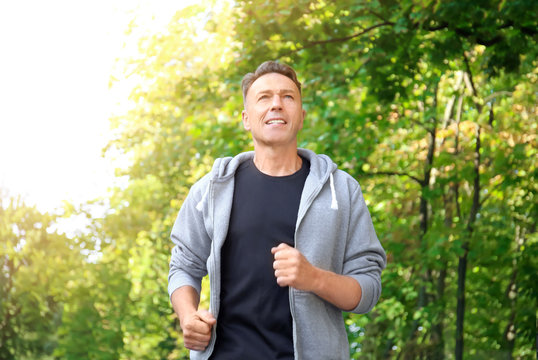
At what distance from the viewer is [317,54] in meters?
7.88

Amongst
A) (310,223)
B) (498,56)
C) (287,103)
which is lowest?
(310,223)

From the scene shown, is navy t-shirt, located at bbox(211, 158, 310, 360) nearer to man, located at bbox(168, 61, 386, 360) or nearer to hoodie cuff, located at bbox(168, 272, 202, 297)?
man, located at bbox(168, 61, 386, 360)

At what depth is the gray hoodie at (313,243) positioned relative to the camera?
7.04ft

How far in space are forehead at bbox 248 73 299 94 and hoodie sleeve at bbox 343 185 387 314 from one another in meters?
0.42

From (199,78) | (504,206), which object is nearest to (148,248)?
(199,78)

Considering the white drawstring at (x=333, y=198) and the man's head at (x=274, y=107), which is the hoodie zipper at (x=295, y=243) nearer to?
the white drawstring at (x=333, y=198)

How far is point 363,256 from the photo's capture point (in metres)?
2.26

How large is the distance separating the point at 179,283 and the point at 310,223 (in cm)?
47

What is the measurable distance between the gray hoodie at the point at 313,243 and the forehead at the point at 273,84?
9.6 inches

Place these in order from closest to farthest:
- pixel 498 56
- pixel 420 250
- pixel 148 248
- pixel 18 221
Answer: pixel 498 56
pixel 420 250
pixel 18 221
pixel 148 248

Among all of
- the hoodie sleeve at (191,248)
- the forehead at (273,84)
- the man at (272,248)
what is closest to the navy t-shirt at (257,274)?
the man at (272,248)

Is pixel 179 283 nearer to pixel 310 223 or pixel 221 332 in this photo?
pixel 221 332

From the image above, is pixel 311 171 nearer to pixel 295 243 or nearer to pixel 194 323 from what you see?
pixel 295 243

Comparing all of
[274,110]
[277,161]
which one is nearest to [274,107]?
[274,110]
